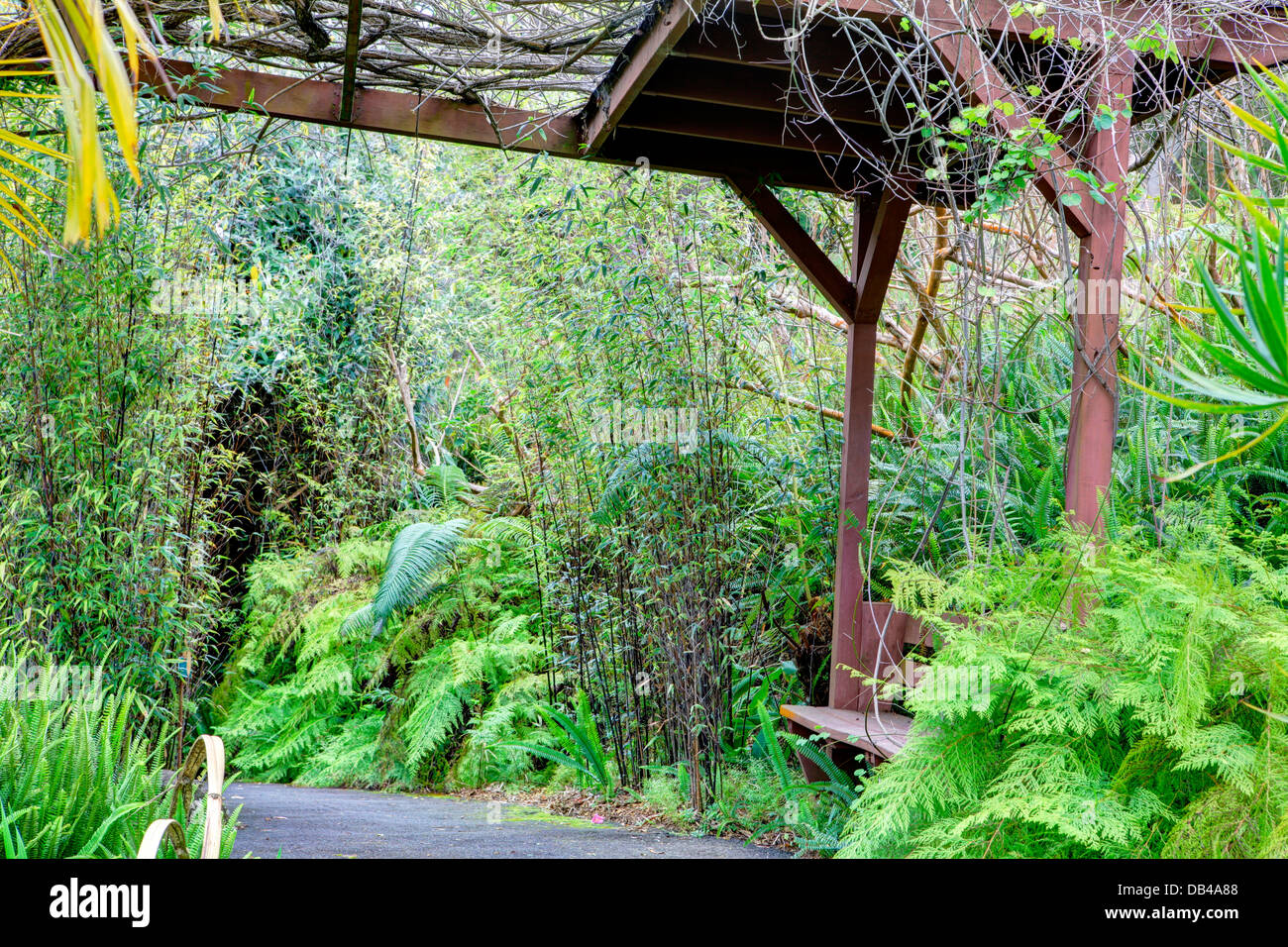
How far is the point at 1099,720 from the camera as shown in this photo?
2.32 m

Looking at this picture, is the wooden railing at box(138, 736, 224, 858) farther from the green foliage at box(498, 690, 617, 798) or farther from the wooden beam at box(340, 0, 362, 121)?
the green foliage at box(498, 690, 617, 798)

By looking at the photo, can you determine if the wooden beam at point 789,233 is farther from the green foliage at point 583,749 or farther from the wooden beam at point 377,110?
the green foliage at point 583,749

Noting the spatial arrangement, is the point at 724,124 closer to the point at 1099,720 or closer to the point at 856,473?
the point at 856,473

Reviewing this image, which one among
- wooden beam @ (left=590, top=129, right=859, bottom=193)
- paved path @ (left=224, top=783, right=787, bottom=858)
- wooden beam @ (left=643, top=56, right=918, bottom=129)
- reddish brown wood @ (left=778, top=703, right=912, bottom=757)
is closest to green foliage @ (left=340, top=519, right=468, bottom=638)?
paved path @ (left=224, top=783, right=787, bottom=858)

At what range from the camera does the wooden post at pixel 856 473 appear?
12.5 ft

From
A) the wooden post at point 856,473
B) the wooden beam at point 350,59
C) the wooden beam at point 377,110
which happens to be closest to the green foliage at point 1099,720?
the wooden post at point 856,473

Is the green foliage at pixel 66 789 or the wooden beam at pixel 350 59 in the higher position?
the wooden beam at pixel 350 59

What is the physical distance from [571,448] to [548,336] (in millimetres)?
516

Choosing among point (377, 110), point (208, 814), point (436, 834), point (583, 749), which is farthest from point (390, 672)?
point (208, 814)

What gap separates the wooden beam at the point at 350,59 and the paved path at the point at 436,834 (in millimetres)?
2426

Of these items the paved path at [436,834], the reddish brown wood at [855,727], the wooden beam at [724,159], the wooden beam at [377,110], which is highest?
the wooden beam at [377,110]

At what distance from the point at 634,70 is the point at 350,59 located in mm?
858
